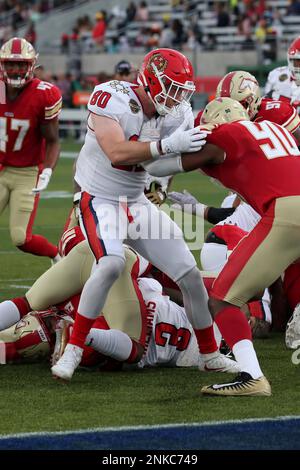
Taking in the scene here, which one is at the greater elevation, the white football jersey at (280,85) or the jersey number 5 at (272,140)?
the jersey number 5 at (272,140)

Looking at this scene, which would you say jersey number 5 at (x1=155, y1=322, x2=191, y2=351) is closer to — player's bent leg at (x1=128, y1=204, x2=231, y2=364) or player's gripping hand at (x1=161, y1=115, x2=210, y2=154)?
player's bent leg at (x1=128, y1=204, x2=231, y2=364)

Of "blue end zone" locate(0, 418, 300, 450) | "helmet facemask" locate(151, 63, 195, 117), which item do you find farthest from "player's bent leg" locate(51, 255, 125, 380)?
"blue end zone" locate(0, 418, 300, 450)

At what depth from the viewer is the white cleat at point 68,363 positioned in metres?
4.82

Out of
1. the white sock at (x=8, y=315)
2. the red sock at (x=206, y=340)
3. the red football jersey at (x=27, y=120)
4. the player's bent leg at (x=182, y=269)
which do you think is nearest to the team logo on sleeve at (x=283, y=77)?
the red football jersey at (x=27, y=120)

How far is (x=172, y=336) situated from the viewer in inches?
205

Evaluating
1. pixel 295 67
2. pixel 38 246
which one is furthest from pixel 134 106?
pixel 295 67

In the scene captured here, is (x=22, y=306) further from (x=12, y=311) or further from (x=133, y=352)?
(x=133, y=352)

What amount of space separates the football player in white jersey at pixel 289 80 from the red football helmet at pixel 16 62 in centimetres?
193

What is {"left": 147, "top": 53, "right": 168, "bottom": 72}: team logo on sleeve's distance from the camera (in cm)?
497

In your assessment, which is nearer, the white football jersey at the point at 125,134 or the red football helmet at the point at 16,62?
the white football jersey at the point at 125,134

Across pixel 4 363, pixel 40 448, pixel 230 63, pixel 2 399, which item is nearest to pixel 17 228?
pixel 4 363

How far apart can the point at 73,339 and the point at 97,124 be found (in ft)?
3.24

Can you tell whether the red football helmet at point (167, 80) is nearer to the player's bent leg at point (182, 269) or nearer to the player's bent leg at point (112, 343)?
the player's bent leg at point (182, 269)

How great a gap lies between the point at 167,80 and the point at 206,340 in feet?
4.00
